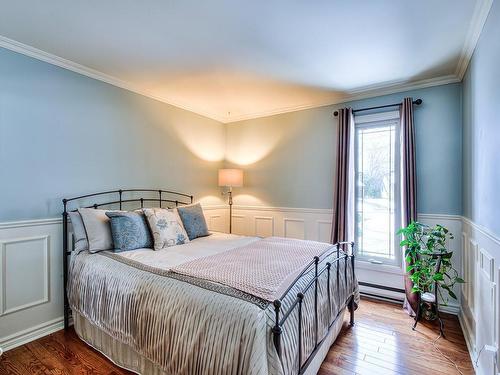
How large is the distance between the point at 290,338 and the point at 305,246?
1.18 metres

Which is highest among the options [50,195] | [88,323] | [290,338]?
[50,195]

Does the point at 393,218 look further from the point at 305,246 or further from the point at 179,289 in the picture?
the point at 179,289

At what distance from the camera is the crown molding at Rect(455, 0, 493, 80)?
178 centimetres

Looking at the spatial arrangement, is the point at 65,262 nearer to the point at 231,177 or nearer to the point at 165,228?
the point at 165,228

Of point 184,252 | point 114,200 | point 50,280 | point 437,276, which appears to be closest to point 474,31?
point 437,276

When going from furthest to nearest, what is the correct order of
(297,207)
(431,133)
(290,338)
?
(297,207), (431,133), (290,338)

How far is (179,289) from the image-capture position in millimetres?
1608

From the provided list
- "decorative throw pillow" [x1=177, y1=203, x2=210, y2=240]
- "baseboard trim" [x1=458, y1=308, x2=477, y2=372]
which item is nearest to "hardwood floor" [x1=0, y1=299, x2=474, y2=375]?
"baseboard trim" [x1=458, y1=308, x2=477, y2=372]

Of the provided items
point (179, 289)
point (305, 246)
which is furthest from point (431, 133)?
point (179, 289)

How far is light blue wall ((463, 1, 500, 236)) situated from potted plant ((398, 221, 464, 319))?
411mm

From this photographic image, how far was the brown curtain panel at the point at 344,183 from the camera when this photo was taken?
3.37 m

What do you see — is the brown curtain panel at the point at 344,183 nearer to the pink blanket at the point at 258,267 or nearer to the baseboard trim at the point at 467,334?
the pink blanket at the point at 258,267

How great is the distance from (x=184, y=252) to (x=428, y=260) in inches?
98.4

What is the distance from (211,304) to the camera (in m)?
1.44
